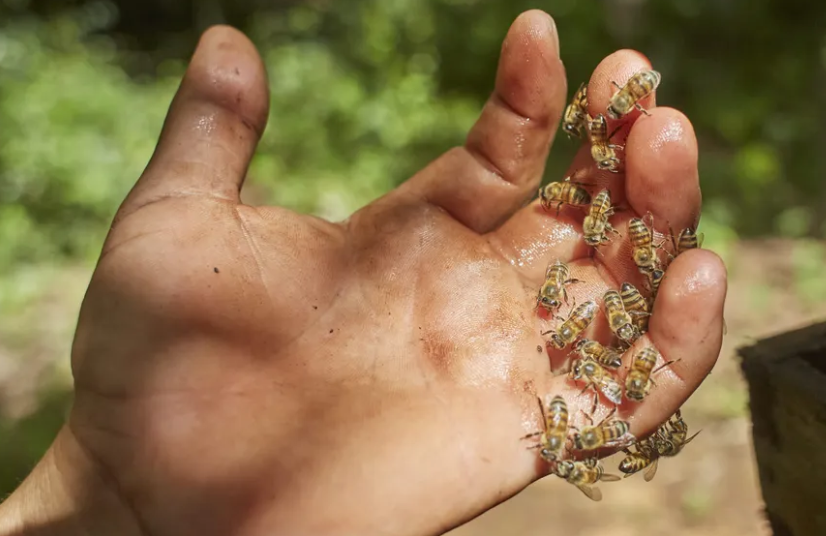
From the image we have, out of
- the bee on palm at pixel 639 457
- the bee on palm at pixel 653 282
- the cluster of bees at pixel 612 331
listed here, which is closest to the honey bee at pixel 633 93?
the cluster of bees at pixel 612 331

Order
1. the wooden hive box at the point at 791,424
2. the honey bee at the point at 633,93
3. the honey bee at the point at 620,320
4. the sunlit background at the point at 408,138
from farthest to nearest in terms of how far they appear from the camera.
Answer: the sunlit background at the point at 408,138
the honey bee at the point at 633,93
the honey bee at the point at 620,320
the wooden hive box at the point at 791,424

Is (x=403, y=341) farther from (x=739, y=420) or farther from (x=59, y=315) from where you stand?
(x=59, y=315)

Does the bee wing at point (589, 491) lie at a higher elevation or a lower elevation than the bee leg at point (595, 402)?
lower

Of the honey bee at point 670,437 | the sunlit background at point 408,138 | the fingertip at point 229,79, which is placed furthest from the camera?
the sunlit background at point 408,138

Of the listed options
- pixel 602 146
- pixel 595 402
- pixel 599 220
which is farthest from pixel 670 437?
pixel 602 146

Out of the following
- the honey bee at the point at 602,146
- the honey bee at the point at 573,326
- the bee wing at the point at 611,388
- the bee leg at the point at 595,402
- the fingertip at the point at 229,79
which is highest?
the fingertip at the point at 229,79

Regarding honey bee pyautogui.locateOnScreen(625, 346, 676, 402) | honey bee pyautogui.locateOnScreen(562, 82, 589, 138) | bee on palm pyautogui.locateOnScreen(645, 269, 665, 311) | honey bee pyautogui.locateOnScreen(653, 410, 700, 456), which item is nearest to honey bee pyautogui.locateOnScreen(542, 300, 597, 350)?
bee on palm pyautogui.locateOnScreen(645, 269, 665, 311)

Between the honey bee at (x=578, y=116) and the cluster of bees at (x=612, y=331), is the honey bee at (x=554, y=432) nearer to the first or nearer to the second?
the cluster of bees at (x=612, y=331)

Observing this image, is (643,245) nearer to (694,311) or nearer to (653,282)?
(653,282)
